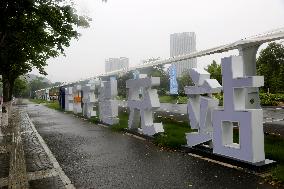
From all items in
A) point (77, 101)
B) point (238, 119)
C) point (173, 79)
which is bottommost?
point (238, 119)

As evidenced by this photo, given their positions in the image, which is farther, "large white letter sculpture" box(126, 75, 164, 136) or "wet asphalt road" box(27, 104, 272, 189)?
"large white letter sculpture" box(126, 75, 164, 136)

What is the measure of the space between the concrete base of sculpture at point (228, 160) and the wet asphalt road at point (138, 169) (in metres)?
0.33

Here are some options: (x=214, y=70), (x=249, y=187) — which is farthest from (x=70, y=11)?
(x=214, y=70)

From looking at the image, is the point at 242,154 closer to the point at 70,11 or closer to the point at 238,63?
the point at 238,63

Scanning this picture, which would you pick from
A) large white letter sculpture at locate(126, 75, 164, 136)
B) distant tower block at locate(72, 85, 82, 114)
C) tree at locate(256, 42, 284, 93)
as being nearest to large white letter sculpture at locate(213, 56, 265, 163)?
large white letter sculpture at locate(126, 75, 164, 136)

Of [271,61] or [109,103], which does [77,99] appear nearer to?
[109,103]

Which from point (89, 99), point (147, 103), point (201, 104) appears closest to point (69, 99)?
point (89, 99)

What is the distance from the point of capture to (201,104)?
9883 millimetres

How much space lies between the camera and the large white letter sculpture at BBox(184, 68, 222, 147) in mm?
9633

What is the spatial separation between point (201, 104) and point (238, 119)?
171 centimetres

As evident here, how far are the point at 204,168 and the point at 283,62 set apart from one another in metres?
60.6

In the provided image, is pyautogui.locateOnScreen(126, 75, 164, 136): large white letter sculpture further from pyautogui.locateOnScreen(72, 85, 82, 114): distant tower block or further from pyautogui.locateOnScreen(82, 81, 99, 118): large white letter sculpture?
pyautogui.locateOnScreen(72, 85, 82, 114): distant tower block

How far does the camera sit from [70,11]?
15695 mm

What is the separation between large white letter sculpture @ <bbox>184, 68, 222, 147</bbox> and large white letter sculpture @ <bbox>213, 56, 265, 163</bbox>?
0.56 metres
